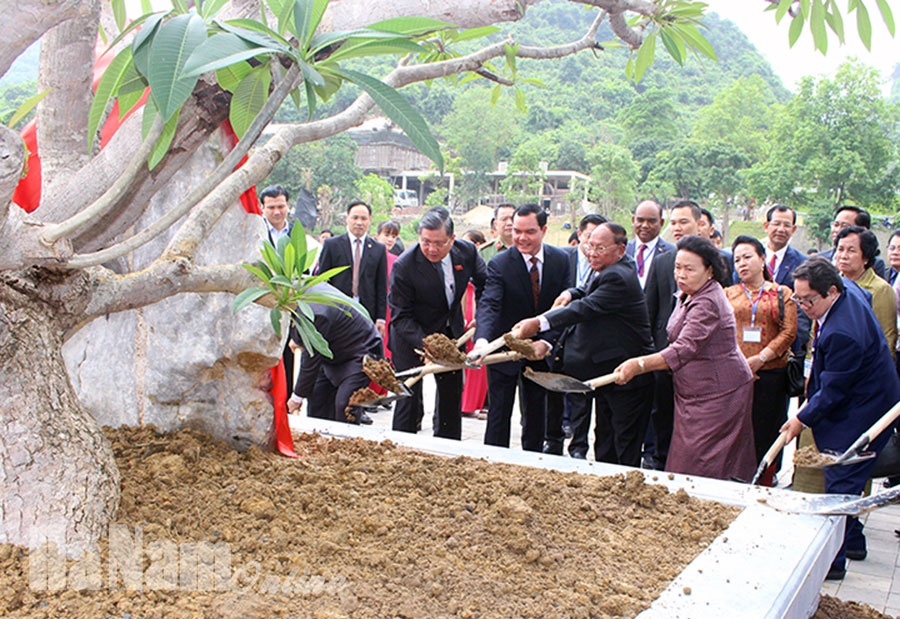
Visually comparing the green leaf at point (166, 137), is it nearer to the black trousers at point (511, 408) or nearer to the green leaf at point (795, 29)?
the green leaf at point (795, 29)

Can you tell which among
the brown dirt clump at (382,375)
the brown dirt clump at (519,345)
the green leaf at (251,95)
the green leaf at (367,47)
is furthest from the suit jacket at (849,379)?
the green leaf at (251,95)

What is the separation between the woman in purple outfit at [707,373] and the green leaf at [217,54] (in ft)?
8.37

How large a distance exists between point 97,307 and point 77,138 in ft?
2.04

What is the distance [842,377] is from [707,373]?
558 millimetres

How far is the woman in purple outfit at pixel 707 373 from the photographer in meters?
3.52

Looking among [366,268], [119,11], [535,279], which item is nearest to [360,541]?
[119,11]

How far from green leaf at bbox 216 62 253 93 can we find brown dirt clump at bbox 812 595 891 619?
2.43 metres

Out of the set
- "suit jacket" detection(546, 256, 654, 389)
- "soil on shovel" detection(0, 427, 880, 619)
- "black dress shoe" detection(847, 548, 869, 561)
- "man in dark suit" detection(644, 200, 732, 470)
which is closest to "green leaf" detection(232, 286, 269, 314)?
"soil on shovel" detection(0, 427, 880, 619)

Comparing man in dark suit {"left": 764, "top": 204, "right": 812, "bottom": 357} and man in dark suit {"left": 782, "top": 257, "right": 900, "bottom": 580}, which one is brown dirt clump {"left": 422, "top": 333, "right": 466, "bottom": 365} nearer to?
man in dark suit {"left": 782, "top": 257, "right": 900, "bottom": 580}

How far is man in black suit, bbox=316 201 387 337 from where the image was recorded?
5.97 meters

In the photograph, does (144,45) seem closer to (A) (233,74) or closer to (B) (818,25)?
(A) (233,74)

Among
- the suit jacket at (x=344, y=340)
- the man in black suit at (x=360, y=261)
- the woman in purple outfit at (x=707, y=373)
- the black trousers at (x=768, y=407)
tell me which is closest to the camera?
the woman in purple outfit at (x=707, y=373)

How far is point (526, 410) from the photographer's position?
4527 mm

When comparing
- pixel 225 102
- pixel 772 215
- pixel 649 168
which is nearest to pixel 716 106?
pixel 649 168
